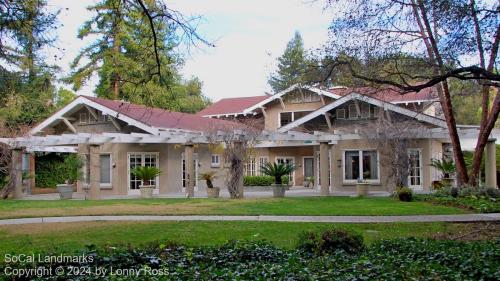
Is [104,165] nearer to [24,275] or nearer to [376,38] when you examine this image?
[376,38]

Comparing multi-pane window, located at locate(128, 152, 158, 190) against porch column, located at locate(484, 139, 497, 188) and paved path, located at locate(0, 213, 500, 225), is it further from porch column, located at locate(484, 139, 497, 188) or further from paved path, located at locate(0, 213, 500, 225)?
porch column, located at locate(484, 139, 497, 188)

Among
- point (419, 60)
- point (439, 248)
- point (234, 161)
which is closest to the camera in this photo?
point (439, 248)

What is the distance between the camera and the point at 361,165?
24.8 metres

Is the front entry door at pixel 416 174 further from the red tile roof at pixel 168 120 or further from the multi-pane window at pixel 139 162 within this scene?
the multi-pane window at pixel 139 162

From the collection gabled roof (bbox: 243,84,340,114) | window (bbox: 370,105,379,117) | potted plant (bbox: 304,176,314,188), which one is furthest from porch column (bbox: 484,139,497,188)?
potted plant (bbox: 304,176,314,188)

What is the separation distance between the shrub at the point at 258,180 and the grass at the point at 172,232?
17626 millimetres

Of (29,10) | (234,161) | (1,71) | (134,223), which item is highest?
(29,10)

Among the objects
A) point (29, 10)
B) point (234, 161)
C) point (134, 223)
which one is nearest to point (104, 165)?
point (234, 161)

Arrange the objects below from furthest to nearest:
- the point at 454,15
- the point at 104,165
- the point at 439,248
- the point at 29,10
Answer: the point at 104,165, the point at 454,15, the point at 29,10, the point at 439,248

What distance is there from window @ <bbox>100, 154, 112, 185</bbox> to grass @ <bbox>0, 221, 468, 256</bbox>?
41.1ft

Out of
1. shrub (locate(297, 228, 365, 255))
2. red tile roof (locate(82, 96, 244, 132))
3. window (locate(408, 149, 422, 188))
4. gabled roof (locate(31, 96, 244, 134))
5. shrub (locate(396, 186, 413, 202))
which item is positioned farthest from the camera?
window (locate(408, 149, 422, 188))

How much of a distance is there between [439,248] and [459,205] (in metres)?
9.07

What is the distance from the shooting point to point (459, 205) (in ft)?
50.9

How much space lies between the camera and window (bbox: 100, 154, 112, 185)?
2442 centimetres
